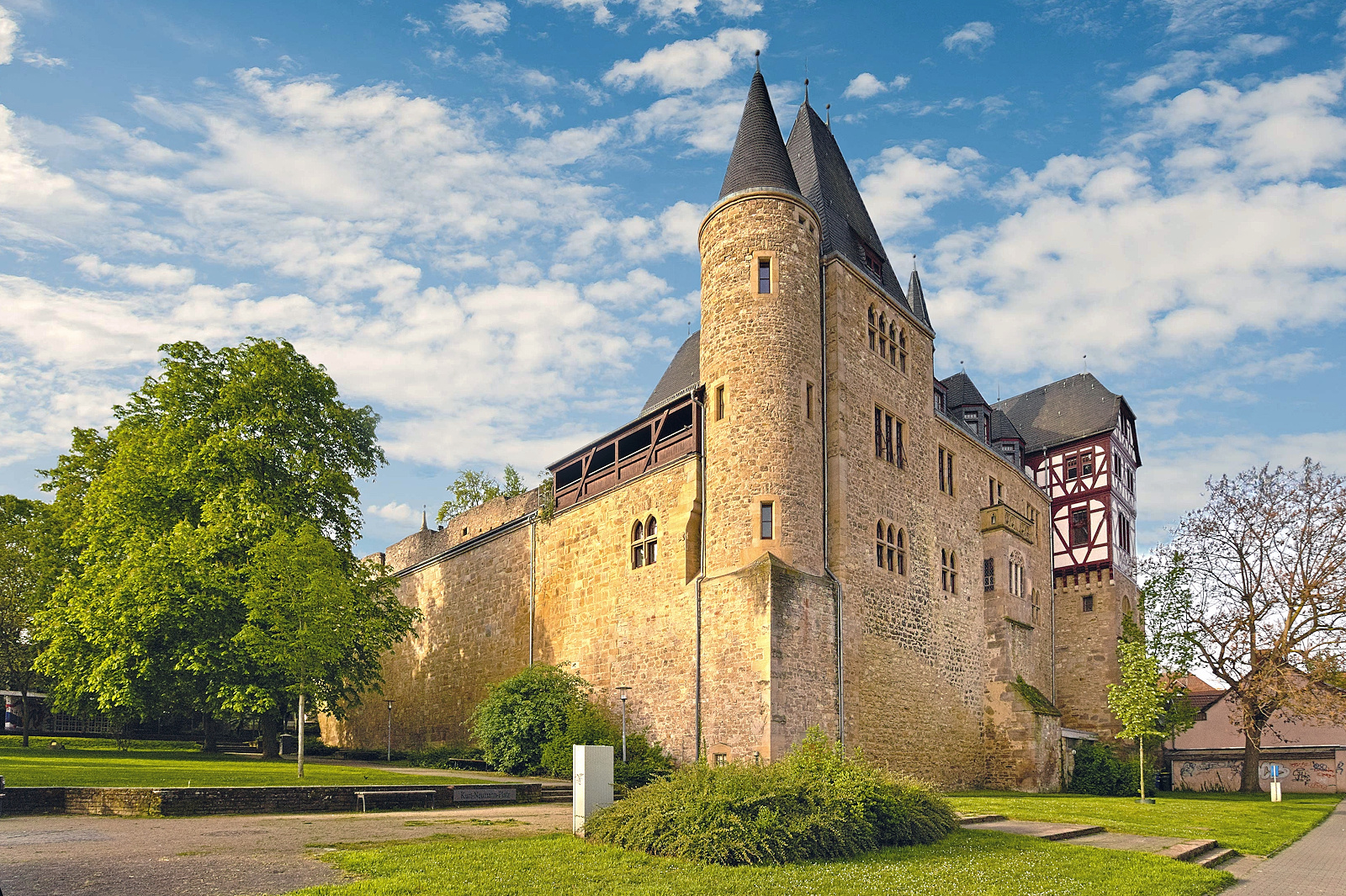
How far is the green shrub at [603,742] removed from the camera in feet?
75.2

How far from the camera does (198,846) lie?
10984mm

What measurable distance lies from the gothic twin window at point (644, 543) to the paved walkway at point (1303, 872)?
49.8 ft

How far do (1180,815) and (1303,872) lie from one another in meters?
7.65

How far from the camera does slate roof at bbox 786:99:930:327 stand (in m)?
27.8

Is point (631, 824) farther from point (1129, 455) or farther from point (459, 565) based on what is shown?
point (1129, 455)

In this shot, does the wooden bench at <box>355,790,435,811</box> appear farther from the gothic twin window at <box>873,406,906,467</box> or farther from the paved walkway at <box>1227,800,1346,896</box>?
the gothic twin window at <box>873,406,906,467</box>

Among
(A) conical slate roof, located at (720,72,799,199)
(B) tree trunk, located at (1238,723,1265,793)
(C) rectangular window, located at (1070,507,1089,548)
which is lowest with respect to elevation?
(B) tree trunk, located at (1238,723,1265,793)

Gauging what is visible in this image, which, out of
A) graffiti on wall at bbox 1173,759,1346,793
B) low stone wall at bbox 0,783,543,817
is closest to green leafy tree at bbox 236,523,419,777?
low stone wall at bbox 0,783,543,817

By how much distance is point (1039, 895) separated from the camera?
32.4 ft

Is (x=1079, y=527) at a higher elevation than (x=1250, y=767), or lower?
higher

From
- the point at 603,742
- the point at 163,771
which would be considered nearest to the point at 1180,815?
the point at 603,742

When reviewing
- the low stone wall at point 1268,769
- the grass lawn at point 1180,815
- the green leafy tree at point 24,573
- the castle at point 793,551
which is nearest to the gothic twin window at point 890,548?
the castle at point 793,551

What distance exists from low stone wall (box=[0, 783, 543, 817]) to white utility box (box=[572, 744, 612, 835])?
439cm

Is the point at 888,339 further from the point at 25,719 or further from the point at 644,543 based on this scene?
the point at 25,719
